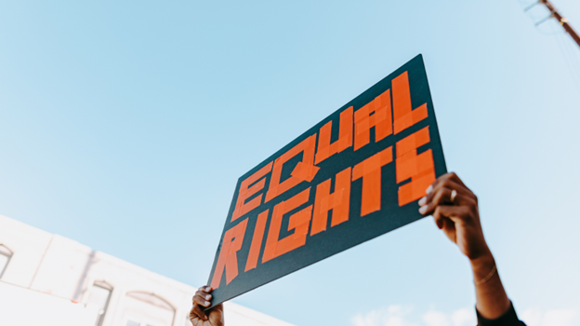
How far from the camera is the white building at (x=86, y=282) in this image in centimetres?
1131

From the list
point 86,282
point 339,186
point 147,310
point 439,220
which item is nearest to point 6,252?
point 86,282

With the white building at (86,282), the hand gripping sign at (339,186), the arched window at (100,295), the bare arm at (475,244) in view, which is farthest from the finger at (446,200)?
the arched window at (100,295)

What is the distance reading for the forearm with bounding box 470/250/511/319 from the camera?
1.43 m

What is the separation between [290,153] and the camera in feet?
10.4

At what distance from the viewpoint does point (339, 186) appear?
2.29 meters

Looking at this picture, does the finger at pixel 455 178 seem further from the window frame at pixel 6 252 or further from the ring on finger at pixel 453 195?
the window frame at pixel 6 252

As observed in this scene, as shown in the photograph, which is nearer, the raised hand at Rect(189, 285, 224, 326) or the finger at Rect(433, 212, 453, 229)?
the finger at Rect(433, 212, 453, 229)

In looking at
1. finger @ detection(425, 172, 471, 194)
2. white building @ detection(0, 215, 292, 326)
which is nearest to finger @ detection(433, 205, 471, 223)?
finger @ detection(425, 172, 471, 194)

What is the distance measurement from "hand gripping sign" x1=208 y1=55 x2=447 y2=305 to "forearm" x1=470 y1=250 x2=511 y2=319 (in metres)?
0.31

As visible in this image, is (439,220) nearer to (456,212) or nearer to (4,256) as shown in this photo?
(456,212)

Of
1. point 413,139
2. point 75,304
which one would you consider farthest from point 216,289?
point 75,304

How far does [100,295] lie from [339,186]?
13359 millimetres

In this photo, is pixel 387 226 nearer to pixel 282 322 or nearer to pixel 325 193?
A: pixel 325 193

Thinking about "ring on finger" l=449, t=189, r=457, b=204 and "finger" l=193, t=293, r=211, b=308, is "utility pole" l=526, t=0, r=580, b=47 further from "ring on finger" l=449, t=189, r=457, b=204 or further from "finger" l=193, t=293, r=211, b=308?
"finger" l=193, t=293, r=211, b=308
